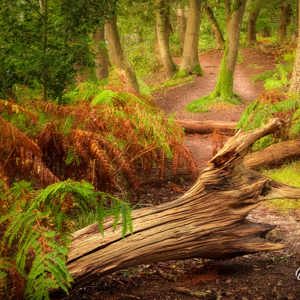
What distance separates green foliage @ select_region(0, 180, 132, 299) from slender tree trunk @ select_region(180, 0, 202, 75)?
16745mm

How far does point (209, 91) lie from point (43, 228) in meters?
15.3

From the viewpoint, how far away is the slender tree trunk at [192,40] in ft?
61.1

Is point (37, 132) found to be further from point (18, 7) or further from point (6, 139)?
point (18, 7)

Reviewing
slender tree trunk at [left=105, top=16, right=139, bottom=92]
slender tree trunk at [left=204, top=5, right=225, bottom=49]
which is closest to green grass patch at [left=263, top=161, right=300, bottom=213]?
slender tree trunk at [left=105, top=16, right=139, bottom=92]

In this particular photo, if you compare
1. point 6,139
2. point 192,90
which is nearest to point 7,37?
point 6,139

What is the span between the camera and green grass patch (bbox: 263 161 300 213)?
5.59m

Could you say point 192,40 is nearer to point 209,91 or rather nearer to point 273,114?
point 209,91

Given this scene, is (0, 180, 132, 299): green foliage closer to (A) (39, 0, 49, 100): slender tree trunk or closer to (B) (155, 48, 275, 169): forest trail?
(A) (39, 0, 49, 100): slender tree trunk

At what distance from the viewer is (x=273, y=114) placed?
23.0ft

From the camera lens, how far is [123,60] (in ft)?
45.4

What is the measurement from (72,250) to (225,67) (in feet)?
38.8

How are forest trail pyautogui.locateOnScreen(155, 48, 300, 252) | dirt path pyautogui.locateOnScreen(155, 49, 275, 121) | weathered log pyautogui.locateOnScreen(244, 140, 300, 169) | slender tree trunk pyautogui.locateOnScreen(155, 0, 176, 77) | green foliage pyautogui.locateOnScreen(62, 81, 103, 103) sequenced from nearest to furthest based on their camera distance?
1. forest trail pyautogui.locateOnScreen(155, 48, 300, 252)
2. green foliage pyautogui.locateOnScreen(62, 81, 103, 103)
3. weathered log pyautogui.locateOnScreen(244, 140, 300, 169)
4. dirt path pyautogui.locateOnScreen(155, 49, 275, 121)
5. slender tree trunk pyautogui.locateOnScreen(155, 0, 176, 77)

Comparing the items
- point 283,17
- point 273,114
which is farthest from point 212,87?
point 273,114

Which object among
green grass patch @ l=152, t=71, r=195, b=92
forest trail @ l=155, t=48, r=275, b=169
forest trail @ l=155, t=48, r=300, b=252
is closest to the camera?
forest trail @ l=155, t=48, r=300, b=252
